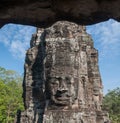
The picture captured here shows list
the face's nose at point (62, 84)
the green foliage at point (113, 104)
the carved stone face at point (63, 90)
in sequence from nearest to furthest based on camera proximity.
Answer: the carved stone face at point (63, 90) < the face's nose at point (62, 84) < the green foliage at point (113, 104)

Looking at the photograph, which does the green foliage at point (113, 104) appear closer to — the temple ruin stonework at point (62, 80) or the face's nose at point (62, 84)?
the temple ruin stonework at point (62, 80)

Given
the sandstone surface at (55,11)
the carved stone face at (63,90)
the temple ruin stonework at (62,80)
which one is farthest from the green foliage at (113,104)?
the sandstone surface at (55,11)

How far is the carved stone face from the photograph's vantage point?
15.9 m

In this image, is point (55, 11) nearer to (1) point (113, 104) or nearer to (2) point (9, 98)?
(2) point (9, 98)

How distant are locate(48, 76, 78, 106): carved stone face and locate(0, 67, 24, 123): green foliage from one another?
1389 centimetres

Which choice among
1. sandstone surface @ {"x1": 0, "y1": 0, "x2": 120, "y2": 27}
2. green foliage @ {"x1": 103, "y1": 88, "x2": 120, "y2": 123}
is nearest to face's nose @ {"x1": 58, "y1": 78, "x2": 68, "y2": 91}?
sandstone surface @ {"x1": 0, "y1": 0, "x2": 120, "y2": 27}

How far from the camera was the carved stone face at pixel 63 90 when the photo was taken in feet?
52.2

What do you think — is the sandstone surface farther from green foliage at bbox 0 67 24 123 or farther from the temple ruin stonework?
green foliage at bbox 0 67 24 123

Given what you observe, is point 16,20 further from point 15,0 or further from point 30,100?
point 30,100

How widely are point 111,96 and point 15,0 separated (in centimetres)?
4805

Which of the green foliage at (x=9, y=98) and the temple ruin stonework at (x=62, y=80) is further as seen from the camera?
the green foliage at (x=9, y=98)

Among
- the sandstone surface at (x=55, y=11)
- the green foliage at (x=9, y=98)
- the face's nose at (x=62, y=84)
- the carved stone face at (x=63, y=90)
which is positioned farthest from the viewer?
the green foliage at (x=9, y=98)

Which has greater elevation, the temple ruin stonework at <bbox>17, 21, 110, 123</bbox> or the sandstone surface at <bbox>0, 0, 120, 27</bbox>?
the temple ruin stonework at <bbox>17, 21, 110, 123</bbox>

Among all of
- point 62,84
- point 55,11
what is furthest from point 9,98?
point 55,11
